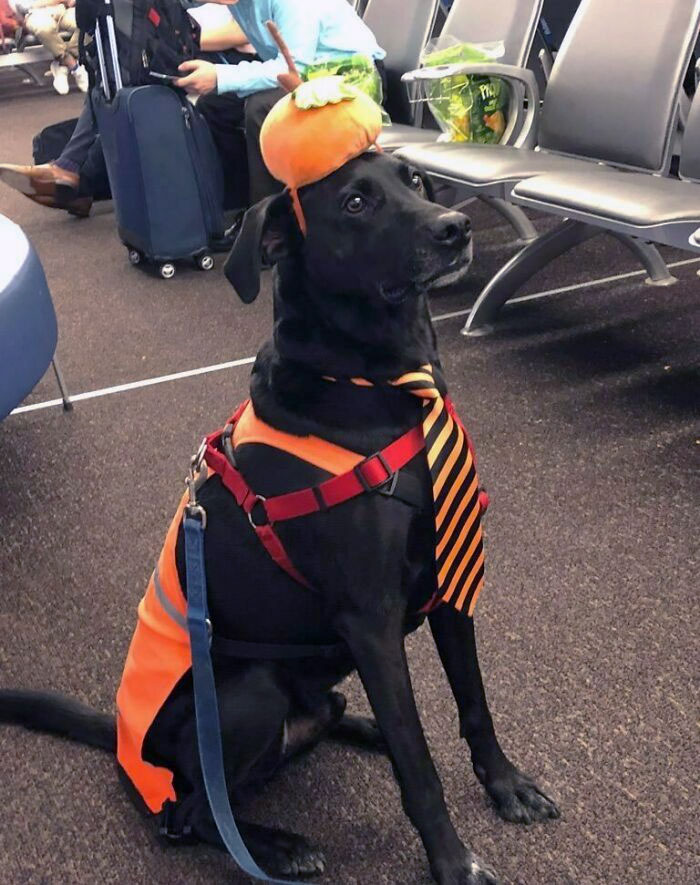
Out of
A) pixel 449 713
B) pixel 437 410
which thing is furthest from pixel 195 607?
pixel 449 713

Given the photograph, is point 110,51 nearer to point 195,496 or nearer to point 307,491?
point 195,496

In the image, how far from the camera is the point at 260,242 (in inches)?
46.6

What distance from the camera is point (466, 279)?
3510 mm

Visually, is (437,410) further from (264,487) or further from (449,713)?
(449,713)

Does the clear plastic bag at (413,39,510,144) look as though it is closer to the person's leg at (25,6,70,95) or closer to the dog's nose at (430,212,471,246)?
the dog's nose at (430,212,471,246)

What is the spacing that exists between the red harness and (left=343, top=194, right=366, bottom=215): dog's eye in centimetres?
28

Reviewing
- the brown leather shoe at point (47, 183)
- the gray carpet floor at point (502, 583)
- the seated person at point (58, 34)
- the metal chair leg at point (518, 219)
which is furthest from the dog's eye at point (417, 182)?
the seated person at point (58, 34)

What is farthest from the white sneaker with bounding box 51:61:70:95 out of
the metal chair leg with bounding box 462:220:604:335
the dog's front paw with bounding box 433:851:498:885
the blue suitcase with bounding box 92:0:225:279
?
the dog's front paw with bounding box 433:851:498:885

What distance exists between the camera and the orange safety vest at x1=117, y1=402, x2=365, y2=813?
1.24 metres

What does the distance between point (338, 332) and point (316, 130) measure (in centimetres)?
24

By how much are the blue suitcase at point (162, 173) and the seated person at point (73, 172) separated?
60 centimetres

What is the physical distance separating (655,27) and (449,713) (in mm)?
2113

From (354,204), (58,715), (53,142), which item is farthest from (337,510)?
(53,142)

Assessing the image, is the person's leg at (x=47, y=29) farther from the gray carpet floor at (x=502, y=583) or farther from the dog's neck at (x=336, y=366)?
the dog's neck at (x=336, y=366)
